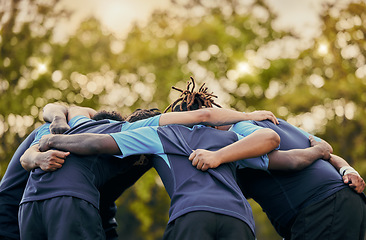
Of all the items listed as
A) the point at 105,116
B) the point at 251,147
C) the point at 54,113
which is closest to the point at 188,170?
the point at 251,147

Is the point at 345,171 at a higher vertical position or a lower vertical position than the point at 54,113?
lower

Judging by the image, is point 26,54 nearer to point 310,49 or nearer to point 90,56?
point 90,56

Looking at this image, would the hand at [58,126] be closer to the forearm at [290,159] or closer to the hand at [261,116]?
the hand at [261,116]

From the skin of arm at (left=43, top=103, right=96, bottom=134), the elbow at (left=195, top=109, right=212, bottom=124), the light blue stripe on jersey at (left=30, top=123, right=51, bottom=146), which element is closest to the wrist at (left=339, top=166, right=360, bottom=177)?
the elbow at (left=195, top=109, right=212, bottom=124)

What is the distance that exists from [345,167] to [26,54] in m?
15.1

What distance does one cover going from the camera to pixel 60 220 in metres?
3.91

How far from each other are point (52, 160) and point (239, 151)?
5.17ft

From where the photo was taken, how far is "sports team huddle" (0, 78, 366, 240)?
3834 mm

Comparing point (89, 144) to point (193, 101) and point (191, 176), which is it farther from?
point (193, 101)

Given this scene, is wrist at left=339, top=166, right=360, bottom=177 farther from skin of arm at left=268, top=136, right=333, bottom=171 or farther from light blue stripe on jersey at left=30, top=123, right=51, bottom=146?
light blue stripe on jersey at left=30, top=123, right=51, bottom=146

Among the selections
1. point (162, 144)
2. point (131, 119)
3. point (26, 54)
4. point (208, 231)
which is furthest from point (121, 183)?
point (26, 54)

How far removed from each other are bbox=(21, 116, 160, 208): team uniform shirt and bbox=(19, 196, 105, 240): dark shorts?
0.19 feet

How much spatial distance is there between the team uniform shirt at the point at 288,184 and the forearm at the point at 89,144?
1.24 meters

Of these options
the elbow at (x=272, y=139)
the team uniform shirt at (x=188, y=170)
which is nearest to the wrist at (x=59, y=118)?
the team uniform shirt at (x=188, y=170)
